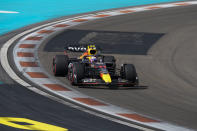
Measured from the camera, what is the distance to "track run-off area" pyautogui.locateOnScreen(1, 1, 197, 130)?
1169 centimetres

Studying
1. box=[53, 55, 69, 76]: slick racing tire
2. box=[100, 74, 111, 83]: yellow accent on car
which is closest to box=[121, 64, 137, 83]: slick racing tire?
box=[100, 74, 111, 83]: yellow accent on car

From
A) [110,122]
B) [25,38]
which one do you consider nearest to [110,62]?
[110,122]

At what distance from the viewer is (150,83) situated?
14.2 meters

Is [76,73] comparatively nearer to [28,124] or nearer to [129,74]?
[129,74]

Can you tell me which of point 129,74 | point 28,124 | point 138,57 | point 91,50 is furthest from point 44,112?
point 138,57

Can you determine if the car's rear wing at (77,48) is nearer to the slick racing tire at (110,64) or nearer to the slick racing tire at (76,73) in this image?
the slick racing tire at (110,64)

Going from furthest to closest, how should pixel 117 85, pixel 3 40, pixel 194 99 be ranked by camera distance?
pixel 3 40 < pixel 117 85 < pixel 194 99

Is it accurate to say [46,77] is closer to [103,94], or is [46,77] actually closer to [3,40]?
[103,94]

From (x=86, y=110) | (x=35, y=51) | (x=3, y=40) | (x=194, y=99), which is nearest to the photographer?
(x=86, y=110)

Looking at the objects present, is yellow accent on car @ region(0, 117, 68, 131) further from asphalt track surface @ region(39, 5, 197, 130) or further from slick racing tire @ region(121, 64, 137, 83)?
slick racing tire @ region(121, 64, 137, 83)

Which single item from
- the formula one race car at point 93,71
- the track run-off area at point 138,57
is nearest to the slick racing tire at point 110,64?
the formula one race car at point 93,71

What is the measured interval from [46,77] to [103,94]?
2328 mm

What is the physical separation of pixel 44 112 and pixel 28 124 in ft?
3.30

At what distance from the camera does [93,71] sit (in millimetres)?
14000
